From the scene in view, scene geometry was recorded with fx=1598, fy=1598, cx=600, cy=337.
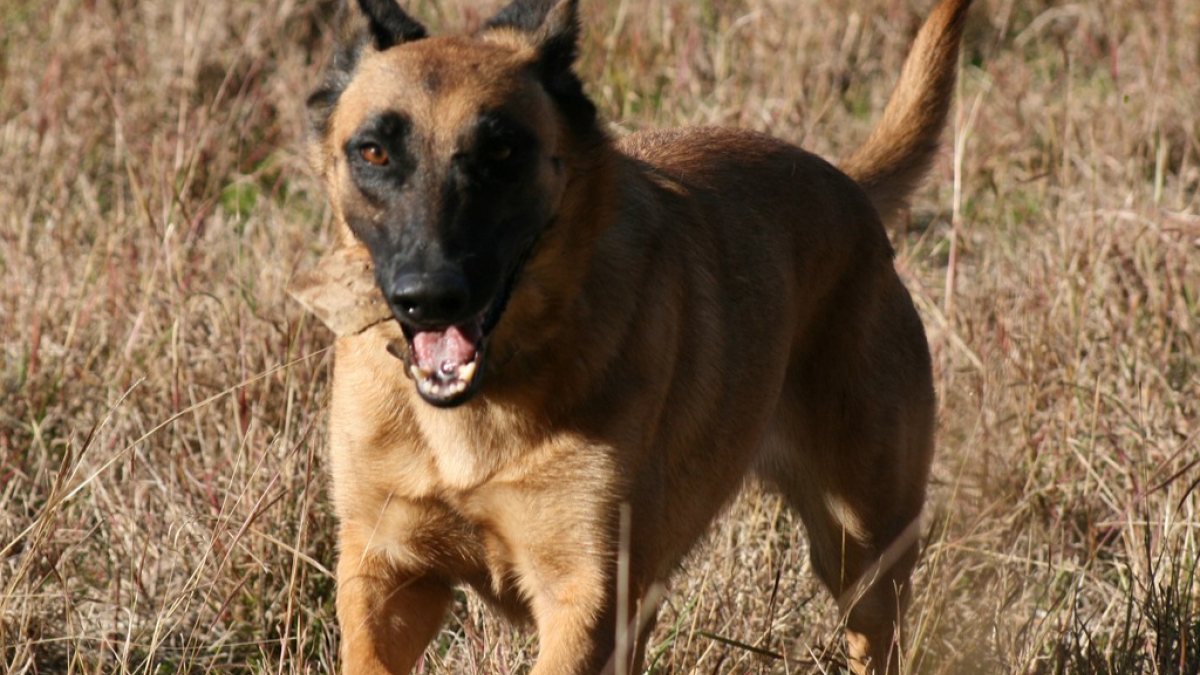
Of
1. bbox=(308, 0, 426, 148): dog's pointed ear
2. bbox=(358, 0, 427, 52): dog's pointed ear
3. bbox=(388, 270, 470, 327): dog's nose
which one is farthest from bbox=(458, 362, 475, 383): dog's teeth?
bbox=(358, 0, 427, 52): dog's pointed ear

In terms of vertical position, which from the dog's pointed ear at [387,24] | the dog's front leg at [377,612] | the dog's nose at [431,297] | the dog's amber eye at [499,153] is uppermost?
the dog's pointed ear at [387,24]

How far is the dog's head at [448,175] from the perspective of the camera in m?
3.19

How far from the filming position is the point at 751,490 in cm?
495

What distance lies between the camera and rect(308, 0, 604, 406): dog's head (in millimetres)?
3186

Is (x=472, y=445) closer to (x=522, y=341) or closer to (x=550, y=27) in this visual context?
(x=522, y=341)

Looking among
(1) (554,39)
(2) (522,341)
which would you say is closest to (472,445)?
(2) (522,341)

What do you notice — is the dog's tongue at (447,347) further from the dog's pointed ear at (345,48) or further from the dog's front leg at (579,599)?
the dog's pointed ear at (345,48)

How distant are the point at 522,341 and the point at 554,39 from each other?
0.75 meters

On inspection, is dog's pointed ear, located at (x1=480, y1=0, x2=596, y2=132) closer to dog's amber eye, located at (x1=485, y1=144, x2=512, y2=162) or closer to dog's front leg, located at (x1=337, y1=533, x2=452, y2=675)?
dog's amber eye, located at (x1=485, y1=144, x2=512, y2=162)

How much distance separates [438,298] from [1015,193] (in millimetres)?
4860

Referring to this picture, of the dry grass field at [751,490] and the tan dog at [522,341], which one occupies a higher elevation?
the tan dog at [522,341]

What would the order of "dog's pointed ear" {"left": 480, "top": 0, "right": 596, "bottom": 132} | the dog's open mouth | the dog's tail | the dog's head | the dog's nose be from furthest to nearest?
the dog's tail → "dog's pointed ear" {"left": 480, "top": 0, "right": 596, "bottom": 132} → the dog's open mouth → the dog's head → the dog's nose

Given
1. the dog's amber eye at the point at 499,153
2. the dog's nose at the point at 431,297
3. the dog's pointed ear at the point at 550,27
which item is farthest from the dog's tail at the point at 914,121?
the dog's nose at the point at 431,297

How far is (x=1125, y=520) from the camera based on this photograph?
4855mm
